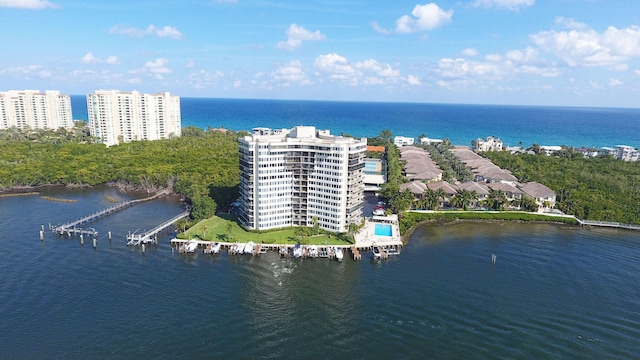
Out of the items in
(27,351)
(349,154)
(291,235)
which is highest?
(349,154)

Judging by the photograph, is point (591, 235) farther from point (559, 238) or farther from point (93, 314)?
point (93, 314)

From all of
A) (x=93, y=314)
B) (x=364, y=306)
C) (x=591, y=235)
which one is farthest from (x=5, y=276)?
(x=591, y=235)

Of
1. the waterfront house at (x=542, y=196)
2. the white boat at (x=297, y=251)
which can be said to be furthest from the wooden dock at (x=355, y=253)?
the waterfront house at (x=542, y=196)

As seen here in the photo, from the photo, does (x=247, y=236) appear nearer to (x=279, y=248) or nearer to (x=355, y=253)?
(x=279, y=248)

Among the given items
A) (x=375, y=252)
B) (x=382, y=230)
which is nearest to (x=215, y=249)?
(x=375, y=252)

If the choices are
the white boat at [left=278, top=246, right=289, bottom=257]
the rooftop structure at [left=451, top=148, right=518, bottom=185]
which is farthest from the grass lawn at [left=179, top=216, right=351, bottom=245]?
the rooftop structure at [left=451, top=148, right=518, bottom=185]

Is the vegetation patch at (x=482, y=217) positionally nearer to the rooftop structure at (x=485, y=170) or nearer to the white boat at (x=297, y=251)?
the rooftop structure at (x=485, y=170)
